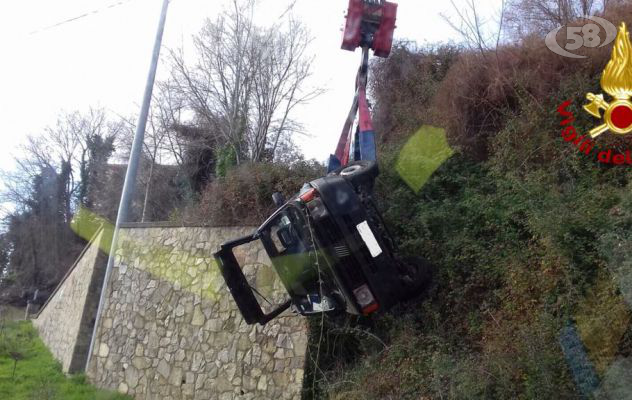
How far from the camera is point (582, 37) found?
8.51 metres

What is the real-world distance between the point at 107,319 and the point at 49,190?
27917mm

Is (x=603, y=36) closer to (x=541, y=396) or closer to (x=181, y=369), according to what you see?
(x=541, y=396)

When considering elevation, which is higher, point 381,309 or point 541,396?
point 381,309

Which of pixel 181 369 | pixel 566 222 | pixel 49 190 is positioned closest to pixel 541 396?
pixel 566 222

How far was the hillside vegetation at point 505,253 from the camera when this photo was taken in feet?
17.3

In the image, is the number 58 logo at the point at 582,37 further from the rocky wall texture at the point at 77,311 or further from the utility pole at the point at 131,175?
the rocky wall texture at the point at 77,311

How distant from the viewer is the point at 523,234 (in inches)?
275

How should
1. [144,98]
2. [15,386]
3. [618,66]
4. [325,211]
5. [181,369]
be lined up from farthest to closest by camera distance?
1. [144,98]
2. [15,386]
3. [181,369]
4. [618,66]
5. [325,211]

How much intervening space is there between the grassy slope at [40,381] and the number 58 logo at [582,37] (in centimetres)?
961

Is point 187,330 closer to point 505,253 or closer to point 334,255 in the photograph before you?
point 334,255

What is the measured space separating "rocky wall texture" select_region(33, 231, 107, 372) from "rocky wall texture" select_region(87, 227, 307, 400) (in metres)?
1.17

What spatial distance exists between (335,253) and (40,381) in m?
8.68

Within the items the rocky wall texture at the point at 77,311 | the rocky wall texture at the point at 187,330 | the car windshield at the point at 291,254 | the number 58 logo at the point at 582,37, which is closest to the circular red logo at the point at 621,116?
the number 58 logo at the point at 582,37

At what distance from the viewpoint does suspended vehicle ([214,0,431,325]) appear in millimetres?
6434
